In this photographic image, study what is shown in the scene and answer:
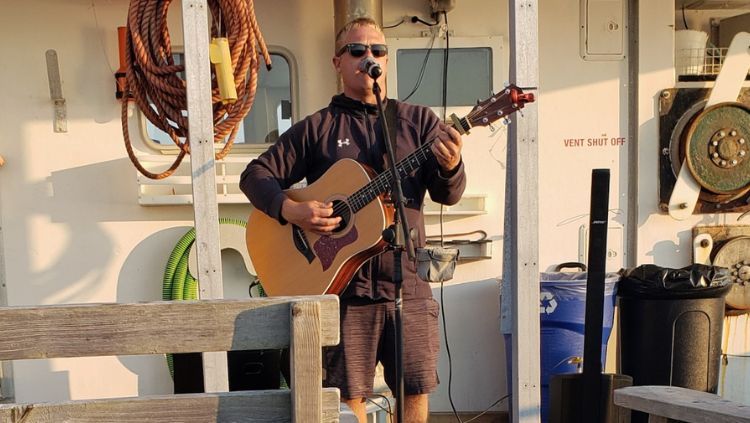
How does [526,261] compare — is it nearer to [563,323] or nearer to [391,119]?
[391,119]

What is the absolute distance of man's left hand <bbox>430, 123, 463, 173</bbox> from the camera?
2.46 metres

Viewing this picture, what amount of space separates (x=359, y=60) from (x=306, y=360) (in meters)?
1.52

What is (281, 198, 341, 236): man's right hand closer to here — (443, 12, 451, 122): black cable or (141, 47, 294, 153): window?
(141, 47, 294, 153): window

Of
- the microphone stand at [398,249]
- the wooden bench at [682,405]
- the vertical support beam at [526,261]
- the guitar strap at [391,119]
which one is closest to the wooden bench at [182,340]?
the microphone stand at [398,249]

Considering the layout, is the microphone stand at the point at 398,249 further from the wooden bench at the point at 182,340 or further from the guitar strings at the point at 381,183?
the wooden bench at the point at 182,340

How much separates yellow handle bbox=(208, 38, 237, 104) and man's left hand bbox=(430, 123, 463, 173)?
915mm

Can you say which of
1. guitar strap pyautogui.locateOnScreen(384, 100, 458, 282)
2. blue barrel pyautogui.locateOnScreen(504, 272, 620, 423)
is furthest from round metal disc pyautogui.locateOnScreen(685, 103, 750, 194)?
guitar strap pyautogui.locateOnScreen(384, 100, 458, 282)

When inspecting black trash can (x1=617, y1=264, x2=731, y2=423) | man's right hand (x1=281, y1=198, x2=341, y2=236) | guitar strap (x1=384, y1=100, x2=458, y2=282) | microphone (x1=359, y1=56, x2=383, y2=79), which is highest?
microphone (x1=359, y1=56, x2=383, y2=79)

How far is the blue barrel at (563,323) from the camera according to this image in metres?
3.59

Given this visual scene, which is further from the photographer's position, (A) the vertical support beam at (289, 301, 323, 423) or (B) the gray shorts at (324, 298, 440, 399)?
(B) the gray shorts at (324, 298, 440, 399)

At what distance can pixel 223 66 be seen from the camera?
2875 mm

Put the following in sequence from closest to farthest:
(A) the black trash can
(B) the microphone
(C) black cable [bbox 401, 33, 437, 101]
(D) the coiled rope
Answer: (B) the microphone → (D) the coiled rope → (A) the black trash can → (C) black cable [bbox 401, 33, 437, 101]

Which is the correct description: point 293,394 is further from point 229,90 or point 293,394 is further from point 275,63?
point 275,63

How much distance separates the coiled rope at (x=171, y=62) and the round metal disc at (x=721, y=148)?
2321mm
